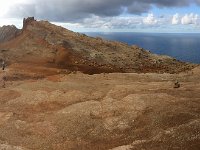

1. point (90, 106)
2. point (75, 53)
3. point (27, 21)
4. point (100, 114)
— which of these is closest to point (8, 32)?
point (27, 21)

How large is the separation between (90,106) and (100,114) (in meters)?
2.14

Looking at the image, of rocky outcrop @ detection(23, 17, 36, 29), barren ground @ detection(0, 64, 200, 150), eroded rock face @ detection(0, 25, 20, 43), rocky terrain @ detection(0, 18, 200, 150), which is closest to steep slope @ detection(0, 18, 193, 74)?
rocky outcrop @ detection(23, 17, 36, 29)

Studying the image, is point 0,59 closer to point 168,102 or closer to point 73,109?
point 73,109

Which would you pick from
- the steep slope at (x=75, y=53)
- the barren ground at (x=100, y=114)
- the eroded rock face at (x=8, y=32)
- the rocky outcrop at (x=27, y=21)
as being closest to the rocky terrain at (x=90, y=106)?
the barren ground at (x=100, y=114)

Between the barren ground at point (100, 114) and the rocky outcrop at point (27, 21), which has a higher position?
the rocky outcrop at point (27, 21)

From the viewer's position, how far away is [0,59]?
201ft

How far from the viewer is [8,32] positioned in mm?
80875

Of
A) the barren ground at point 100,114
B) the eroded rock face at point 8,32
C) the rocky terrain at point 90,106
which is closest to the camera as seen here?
the barren ground at point 100,114

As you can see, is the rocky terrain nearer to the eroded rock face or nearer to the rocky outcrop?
the rocky outcrop

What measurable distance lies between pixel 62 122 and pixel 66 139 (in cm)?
312

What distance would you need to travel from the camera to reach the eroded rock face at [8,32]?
78688 mm

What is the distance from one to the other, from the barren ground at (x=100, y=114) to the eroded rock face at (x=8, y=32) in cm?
3291

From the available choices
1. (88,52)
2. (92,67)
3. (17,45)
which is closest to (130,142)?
(92,67)

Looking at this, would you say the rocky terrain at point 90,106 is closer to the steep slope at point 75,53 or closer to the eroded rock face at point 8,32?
the steep slope at point 75,53
